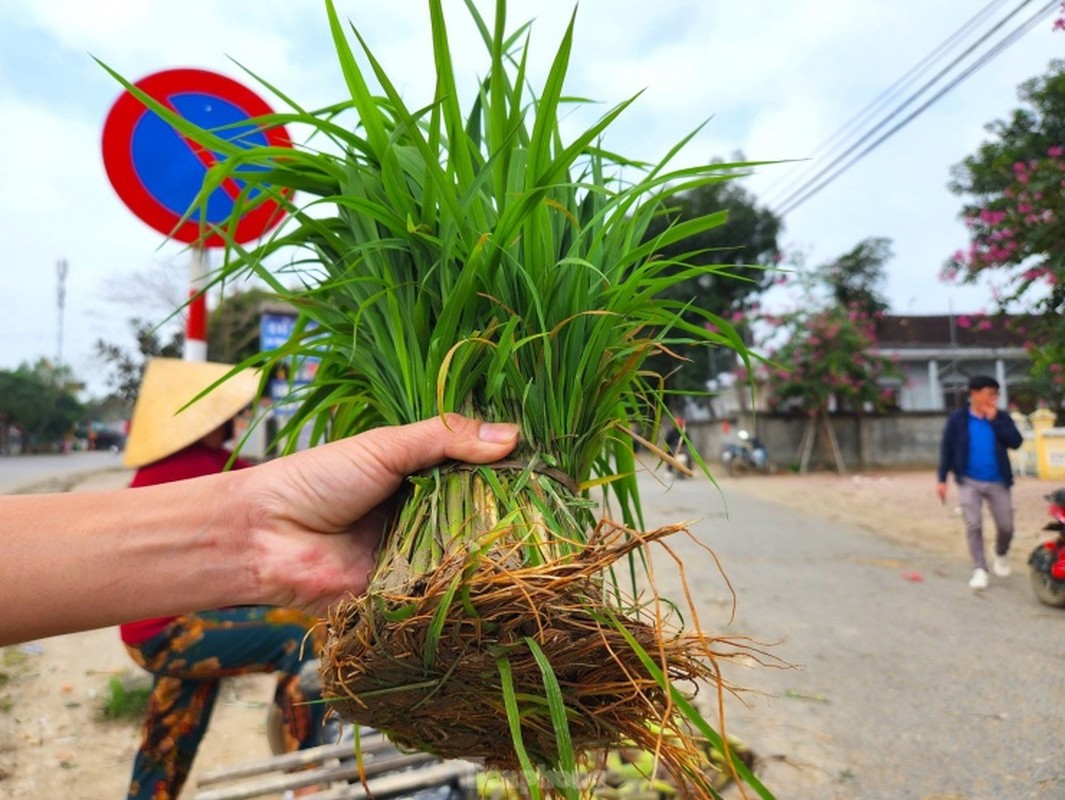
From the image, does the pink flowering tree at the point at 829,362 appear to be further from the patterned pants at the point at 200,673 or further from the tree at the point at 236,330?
the patterned pants at the point at 200,673

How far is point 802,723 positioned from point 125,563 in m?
3.13

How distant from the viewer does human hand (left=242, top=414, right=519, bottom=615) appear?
141 cm

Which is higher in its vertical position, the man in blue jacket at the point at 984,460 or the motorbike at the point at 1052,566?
the man in blue jacket at the point at 984,460

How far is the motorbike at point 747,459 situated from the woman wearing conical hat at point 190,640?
17206 mm

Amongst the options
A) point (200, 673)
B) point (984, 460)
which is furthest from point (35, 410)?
point (200, 673)

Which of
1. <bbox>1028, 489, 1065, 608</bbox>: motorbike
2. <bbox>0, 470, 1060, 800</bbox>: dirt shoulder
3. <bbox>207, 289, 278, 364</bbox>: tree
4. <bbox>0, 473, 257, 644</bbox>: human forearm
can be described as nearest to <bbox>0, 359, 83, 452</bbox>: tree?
<bbox>207, 289, 278, 364</bbox>: tree

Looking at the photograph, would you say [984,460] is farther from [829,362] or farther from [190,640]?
[829,362]

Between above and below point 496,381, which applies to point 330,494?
below

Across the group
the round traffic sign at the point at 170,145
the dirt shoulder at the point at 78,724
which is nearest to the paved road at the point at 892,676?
the round traffic sign at the point at 170,145

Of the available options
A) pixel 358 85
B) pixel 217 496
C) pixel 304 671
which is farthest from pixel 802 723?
pixel 358 85

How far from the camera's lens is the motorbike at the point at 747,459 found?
1925cm

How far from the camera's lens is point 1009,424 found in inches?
271

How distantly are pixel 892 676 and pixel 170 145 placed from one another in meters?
4.16

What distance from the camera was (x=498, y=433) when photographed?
141cm
